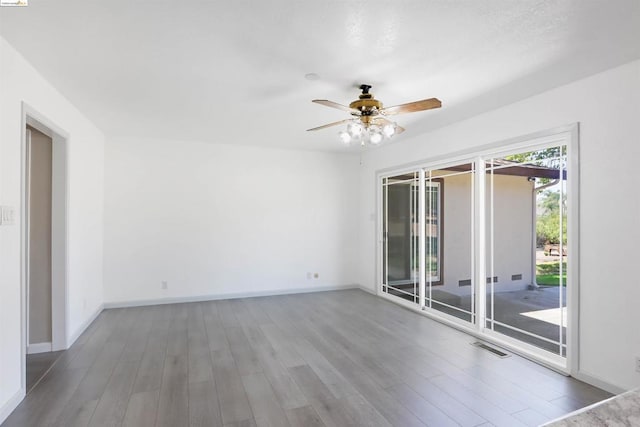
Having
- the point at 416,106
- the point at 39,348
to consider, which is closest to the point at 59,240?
the point at 39,348

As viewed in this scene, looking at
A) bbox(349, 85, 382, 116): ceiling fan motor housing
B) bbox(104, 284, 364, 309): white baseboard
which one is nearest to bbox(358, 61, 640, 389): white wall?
bbox(349, 85, 382, 116): ceiling fan motor housing

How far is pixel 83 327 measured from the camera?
156 inches

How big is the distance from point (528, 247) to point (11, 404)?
4854 mm

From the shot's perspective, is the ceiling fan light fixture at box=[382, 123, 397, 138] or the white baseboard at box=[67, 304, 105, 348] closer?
the ceiling fan light fixture at box=[382, 123, 397, 138]

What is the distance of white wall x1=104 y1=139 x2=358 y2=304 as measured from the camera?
500 cm

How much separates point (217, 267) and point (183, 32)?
4.03 metres

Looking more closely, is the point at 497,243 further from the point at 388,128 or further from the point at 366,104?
the point at 366,104

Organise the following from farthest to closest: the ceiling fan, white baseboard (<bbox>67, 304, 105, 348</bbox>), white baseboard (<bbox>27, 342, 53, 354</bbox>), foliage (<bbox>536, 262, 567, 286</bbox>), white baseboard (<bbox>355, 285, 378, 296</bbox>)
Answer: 1. white baseboard (<bbox>355, 285, 378, 296</bbox>)
2. white baseboard (<bbox>67, 304, 105, 348</bbox>)
3. white baseboard (<bbox>27, 342, 53, 354</bbox>)
4. foliage (<bbox>536, 262, 567, 286</bbox>)
5. the ceiling fan

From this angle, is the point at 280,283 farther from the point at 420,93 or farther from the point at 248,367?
the point at 420,93

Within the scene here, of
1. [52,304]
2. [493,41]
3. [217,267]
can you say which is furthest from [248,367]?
[493,41]

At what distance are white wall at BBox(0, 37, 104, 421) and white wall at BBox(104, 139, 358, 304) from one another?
0.37 m

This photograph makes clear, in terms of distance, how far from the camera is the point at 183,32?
2.14 m

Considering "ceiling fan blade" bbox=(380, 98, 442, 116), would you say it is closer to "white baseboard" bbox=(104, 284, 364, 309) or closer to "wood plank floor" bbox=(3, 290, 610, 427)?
"wood plank floor" bbox=(3, 290, 610, 427)

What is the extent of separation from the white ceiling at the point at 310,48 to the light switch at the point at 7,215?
1.18 meters
